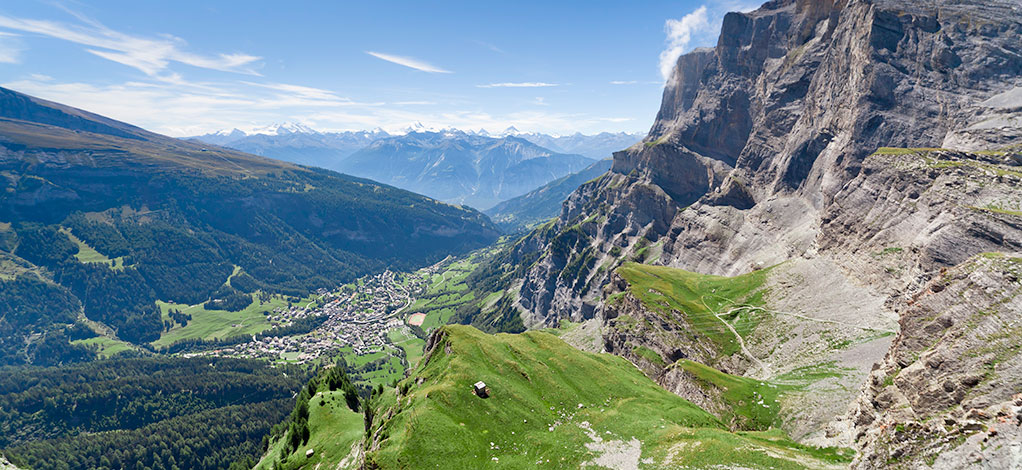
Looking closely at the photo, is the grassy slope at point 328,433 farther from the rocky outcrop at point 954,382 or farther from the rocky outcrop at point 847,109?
the rocky outcrop at point 847,109

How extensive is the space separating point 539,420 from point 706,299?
77.4m

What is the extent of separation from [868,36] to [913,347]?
5651 inches

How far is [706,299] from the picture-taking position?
116812 mm

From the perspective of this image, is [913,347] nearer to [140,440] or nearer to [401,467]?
[401,467]

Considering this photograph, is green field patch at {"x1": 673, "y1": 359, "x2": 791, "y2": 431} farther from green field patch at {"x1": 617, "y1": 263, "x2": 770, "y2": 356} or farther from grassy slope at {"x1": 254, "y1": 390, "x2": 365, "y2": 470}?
grassy slope at {"x1": 254, "y1": 390, "x2": 365, "y2": 470}

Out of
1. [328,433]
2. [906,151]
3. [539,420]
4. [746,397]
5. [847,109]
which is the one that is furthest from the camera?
[847,109]

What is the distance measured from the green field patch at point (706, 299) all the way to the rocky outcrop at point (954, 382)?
44045 millimetres

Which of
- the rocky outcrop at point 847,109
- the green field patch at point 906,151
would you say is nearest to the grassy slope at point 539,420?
the rocky outcrop at point 847,109

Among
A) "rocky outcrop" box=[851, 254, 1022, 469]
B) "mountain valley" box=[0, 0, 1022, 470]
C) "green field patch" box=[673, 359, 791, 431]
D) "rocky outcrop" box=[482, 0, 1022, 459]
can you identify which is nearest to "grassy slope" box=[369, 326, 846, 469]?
"mountain valley" box=[0, 0, 1022, 470]

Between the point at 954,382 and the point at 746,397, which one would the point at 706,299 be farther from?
the point at 954,382

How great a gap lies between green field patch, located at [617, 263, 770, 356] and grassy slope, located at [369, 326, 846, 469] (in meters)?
29.5

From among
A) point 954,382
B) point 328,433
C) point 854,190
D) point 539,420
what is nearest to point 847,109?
point 854,190

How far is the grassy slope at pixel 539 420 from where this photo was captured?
4959 centimetres

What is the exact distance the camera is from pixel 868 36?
141000mm
